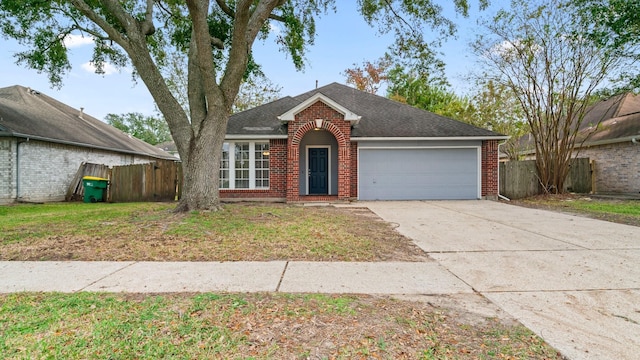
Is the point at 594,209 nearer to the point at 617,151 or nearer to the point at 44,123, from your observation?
the point at 617,151

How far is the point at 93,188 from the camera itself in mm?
13758

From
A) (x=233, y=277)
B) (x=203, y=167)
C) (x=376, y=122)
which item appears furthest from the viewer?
(x=376, y=122)

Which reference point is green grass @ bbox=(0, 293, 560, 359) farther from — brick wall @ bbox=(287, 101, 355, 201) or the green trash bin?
the green trash bin

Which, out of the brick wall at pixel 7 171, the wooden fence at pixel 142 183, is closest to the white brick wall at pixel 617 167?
the wooden fence at pixel 142 183

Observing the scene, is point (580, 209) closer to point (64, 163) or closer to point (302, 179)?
point (302, 179)

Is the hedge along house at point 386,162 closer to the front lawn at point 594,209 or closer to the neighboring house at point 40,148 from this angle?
the front lawn at point 594,209

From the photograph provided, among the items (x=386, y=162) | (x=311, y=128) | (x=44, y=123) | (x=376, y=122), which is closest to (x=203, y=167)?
(x=311, y=128)

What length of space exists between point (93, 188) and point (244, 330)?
579 inches

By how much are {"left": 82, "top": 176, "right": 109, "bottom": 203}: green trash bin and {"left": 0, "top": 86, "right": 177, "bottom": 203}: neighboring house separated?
1.64 metres

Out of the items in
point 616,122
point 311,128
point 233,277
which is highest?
point 616,122

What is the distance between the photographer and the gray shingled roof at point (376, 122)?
42.4 ft

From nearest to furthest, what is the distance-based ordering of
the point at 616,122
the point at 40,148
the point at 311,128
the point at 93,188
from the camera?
the point at 311,128
the point at 40,148
the point at 93,188
the point at 616,122

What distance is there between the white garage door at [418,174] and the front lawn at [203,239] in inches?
208

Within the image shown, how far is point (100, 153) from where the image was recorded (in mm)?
17156
